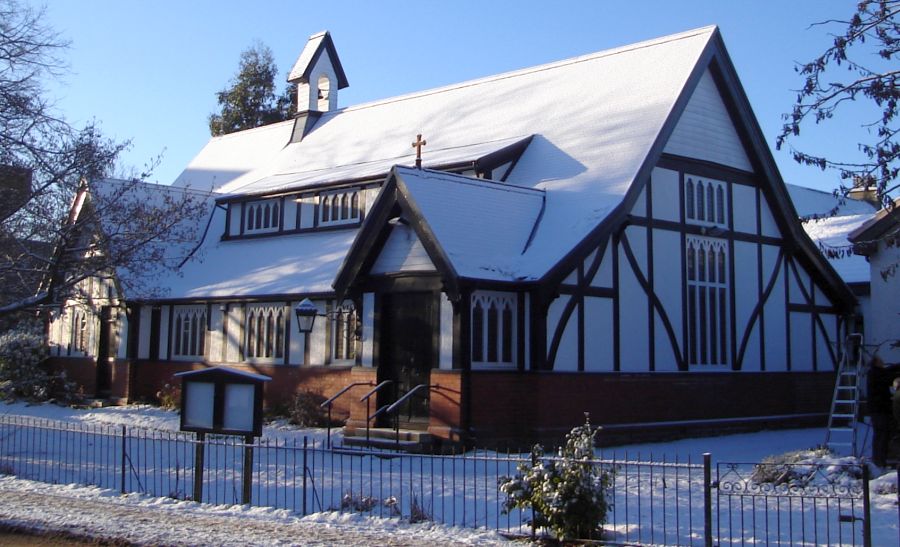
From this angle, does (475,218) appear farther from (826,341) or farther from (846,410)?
(846,410)

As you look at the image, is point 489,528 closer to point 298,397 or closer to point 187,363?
point 298,397

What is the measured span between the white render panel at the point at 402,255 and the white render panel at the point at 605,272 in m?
3.78

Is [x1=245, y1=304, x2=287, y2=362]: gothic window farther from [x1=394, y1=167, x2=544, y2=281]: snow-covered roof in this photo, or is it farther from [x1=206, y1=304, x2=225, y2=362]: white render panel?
[x1=394, y1=167, x2=544, y2=281]: snow-covered roof

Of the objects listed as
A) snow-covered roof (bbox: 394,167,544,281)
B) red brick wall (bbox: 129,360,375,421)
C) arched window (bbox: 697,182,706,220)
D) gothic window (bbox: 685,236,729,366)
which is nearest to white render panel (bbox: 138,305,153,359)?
red brick wall (bbox: 129,360,375,421)

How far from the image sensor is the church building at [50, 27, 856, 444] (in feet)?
66.5

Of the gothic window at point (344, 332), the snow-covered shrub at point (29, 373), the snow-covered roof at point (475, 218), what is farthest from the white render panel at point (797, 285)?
the snow-covered shrub at point (29, 373)

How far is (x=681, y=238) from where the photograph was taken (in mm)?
23969

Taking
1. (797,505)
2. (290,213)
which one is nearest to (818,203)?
(290,213)

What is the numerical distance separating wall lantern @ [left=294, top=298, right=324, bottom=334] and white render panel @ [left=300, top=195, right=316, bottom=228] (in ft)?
15.7

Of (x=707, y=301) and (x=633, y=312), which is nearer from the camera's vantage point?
(x=633, y=312)

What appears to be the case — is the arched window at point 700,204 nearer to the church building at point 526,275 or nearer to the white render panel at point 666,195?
the church building at point 526,275

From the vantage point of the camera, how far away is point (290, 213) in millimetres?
28828

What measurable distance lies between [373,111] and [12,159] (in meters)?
16.6

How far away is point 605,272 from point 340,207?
8.42 m
